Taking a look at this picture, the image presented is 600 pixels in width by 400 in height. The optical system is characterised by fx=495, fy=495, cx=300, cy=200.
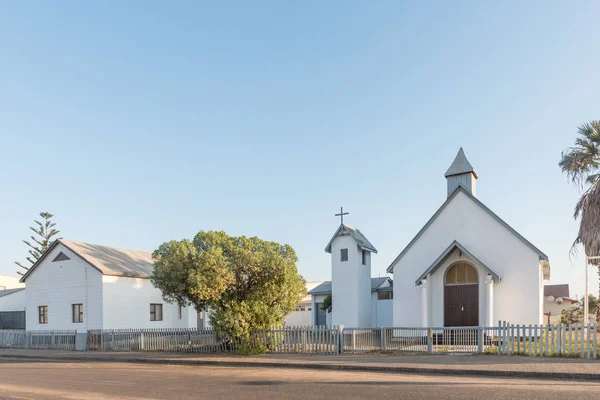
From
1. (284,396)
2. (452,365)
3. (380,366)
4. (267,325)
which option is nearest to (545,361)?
(452,365)

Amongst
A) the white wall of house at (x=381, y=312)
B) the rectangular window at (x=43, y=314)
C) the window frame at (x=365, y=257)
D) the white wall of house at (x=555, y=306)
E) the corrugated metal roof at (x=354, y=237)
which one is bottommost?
the white wall of house at (x=555, y=306)

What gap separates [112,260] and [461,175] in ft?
68.6

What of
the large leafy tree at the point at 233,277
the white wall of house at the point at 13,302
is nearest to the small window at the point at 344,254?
the large leafy tree at the point at 233,277

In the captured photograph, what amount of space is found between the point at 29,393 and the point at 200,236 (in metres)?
9.00

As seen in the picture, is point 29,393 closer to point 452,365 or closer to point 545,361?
point 452,365

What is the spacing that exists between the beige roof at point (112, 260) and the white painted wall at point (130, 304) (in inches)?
16.2

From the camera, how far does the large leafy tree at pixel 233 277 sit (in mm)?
18688

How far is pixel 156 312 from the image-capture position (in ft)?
99.6

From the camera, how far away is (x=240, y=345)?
1906cm

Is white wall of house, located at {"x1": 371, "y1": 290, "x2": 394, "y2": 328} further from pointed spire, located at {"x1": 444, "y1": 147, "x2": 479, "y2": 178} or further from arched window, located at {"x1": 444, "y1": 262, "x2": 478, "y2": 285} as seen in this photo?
pointed spire, located at {"x1": 444, "y1": 147, "x2": 479, "y2": 178}

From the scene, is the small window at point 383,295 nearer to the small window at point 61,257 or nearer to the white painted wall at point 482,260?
the white painted wall at point 482,260

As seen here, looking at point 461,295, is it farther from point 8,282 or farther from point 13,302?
point 8,282

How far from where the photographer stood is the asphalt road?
398 inches

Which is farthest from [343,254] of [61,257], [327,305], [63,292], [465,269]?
[61,257]
